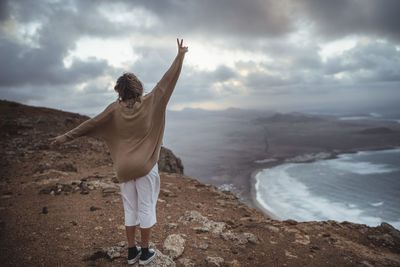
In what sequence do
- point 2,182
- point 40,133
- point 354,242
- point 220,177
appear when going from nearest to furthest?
point 354,242 < point 2,182 < point 40,133 < point 220,177

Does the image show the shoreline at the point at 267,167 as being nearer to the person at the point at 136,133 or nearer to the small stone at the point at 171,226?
the small stone at the point at 171,226

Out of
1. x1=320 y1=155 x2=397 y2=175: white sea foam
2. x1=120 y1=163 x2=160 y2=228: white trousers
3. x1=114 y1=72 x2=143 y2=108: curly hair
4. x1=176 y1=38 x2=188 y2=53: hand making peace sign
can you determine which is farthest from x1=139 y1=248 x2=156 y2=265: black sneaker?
x1=320 y1=155 x2=397 y2=175: white sea foam

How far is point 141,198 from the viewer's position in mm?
2684

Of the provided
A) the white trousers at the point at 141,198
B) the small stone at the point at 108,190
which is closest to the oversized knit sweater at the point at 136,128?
the white trousers at the point at 141,198

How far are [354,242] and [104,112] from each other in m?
6.09

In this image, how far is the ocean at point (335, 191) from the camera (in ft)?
86.5

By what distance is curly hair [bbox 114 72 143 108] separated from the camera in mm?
2465

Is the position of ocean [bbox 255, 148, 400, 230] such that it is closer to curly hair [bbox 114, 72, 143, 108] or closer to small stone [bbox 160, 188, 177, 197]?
small stone [bbox 160, 188, 177, 197]

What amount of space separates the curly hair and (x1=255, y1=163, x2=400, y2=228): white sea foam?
26.8 metres

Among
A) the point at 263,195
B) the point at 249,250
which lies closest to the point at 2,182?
the point at 249,250

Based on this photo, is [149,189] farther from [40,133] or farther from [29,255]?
[40,133]

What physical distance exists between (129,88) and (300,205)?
1272 inches

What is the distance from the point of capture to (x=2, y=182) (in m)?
6.81

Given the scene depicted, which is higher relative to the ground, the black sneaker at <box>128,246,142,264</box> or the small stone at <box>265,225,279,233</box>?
the black sneaker at <box>128,246,142,264</box>
